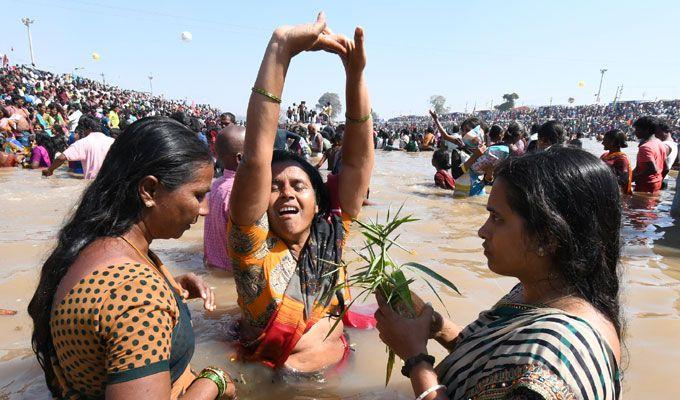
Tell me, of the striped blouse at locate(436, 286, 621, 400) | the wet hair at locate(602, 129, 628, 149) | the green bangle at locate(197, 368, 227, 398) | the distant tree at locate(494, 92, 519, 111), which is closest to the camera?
the striped blouse at locate(436, 286, 621, 400)

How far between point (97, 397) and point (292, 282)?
3.57ft

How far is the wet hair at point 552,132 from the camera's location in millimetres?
6957

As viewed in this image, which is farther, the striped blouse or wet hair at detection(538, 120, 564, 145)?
wet hair at detection(538, 120, 564, 145)

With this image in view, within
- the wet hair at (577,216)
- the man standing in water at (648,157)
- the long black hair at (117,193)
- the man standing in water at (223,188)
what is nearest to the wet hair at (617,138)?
the man standing in water at (648,157)

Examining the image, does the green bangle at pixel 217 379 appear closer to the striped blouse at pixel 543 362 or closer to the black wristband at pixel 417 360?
the black wristband at pixel 417 360

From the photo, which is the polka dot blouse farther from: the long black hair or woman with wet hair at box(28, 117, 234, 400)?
the long black hair

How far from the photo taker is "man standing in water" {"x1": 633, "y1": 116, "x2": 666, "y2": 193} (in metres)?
7.53

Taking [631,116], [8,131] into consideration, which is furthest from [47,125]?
[631,116]

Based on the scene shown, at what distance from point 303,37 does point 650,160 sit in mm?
7654

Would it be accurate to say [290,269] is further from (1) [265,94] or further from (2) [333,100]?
(2) [333,100]

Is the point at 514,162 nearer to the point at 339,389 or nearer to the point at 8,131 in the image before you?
the point at 339,389

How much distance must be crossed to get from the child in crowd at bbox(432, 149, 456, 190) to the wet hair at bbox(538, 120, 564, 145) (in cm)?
422

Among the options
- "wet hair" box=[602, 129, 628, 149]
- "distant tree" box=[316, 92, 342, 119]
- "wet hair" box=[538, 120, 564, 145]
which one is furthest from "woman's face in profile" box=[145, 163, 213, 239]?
"distant tree" box=[316, 92, 342, 119]

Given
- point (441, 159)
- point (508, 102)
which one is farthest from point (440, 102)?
point (441, 159)
